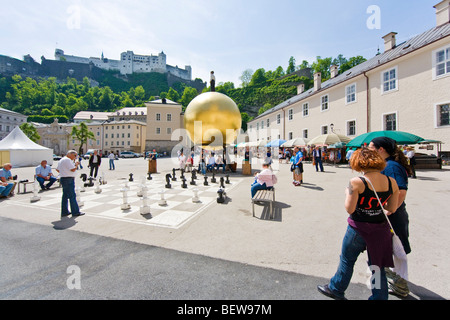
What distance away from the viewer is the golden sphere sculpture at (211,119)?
25.1ft

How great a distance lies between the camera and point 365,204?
204 cm

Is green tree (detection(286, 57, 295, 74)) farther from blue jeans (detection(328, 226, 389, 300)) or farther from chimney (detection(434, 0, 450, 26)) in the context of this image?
blue jeans (detection(328, 226, 389, 300))

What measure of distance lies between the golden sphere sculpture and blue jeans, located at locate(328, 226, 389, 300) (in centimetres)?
628

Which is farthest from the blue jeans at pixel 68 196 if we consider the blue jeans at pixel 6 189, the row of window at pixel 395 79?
the row of window at pixel 395 79

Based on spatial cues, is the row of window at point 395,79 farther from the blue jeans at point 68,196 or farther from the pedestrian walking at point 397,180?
the blue jeans at point 68,196

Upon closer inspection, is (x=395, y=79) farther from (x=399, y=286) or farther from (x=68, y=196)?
(x=68, y=196)

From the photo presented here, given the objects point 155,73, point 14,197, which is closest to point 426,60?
point 14,197

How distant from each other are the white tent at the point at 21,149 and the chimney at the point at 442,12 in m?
41.9

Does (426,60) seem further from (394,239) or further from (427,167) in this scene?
(394,239)

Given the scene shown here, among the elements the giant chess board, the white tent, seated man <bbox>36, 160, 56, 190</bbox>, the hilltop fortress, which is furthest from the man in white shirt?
the hilltop fortress

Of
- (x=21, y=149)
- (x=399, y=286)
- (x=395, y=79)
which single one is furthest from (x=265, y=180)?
(x=21, y=149)

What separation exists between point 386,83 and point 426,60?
3074 mm

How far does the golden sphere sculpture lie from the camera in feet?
25.1

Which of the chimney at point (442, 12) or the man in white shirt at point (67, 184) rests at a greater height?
the chimney at point (442, 12)
